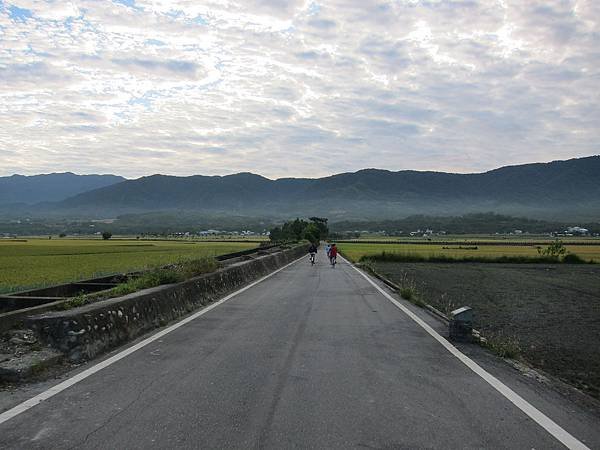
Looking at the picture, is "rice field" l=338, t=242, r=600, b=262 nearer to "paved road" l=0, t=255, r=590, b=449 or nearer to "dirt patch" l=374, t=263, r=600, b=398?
"dirt patch" l=374, t=263, r=600, b=398

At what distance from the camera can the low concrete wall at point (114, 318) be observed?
726 cm

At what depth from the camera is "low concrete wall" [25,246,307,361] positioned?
23.8 feet

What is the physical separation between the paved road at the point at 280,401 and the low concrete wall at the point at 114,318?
63cm

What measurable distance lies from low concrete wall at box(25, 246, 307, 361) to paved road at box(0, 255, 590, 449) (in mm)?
631

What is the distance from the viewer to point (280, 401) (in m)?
5.57

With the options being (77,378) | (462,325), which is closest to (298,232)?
(462,325)

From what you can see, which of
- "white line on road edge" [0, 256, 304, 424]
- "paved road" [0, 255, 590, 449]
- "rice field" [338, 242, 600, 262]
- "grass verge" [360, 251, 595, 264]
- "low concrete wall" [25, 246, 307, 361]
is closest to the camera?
"paved road" [0, 255, 590, 449]

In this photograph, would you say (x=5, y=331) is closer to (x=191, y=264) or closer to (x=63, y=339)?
(x=63, y=339)

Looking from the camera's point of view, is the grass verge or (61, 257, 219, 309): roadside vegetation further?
the grass verge

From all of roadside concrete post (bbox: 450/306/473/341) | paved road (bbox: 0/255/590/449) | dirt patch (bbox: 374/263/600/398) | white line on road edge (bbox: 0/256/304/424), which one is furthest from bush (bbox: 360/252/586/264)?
paved road (bbox: 0/255/590/449)

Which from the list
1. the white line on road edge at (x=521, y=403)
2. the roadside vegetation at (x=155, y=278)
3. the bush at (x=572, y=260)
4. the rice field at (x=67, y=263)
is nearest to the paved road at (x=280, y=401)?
the white line on road edge at (x=521, y=403)

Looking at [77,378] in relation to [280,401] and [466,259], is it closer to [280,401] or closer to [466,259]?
[280,401]

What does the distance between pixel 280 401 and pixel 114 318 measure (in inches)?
154

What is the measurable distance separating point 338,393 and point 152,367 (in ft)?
8.03
